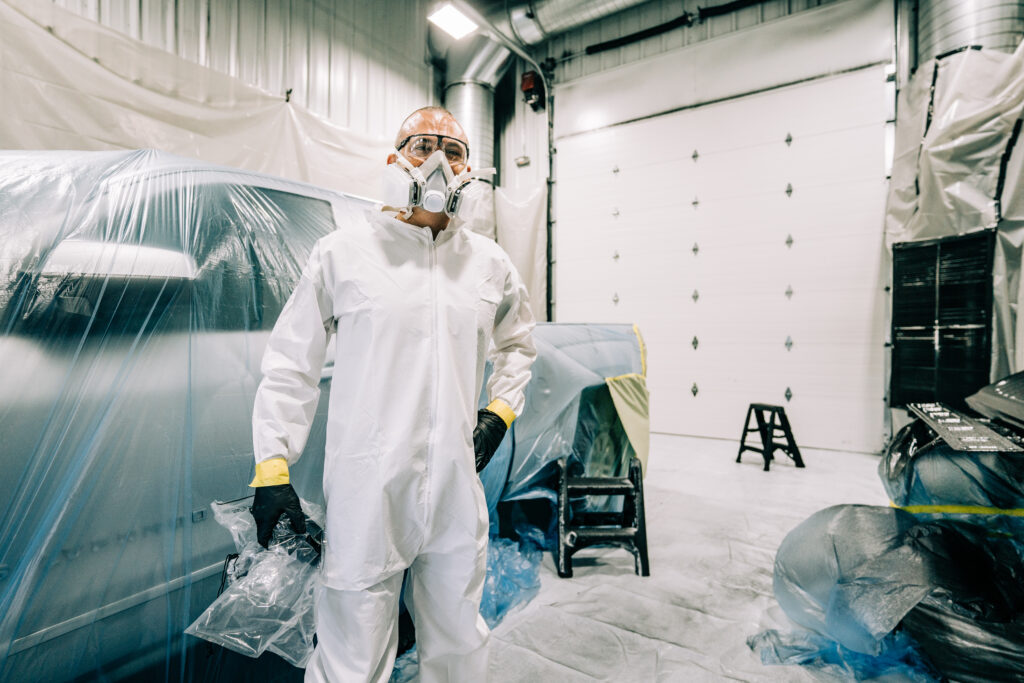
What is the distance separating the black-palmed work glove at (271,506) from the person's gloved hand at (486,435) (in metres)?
0.46

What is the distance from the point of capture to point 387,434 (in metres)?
1.10

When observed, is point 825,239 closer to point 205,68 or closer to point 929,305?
point 929,305

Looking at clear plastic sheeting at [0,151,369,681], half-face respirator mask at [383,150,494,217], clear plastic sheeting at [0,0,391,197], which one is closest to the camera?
clear plastic sheeting at [0,151,369,681]

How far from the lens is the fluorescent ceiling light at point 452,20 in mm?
4988

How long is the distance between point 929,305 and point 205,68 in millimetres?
6269

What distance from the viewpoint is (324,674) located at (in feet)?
3.59

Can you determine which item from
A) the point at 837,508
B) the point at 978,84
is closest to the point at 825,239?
the point at 978,84

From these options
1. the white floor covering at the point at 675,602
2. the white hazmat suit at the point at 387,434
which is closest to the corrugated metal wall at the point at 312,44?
the white hazmat suit at the point at 387,434

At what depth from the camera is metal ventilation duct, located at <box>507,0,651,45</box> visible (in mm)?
5535

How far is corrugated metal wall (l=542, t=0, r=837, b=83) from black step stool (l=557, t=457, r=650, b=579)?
18.4 ft

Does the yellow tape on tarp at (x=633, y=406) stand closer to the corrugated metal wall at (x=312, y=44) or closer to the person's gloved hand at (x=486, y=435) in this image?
the person's gloved hand at (x=486, y=435)

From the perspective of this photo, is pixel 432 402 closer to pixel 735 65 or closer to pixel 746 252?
pixel 746 252

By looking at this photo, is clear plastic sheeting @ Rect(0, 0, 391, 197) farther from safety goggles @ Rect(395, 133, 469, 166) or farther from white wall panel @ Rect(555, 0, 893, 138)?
white wall panel @ Rect(555, 0, 893, 138)

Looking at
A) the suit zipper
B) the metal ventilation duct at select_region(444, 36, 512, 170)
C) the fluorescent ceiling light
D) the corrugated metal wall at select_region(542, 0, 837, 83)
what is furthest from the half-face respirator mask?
the corrugated metal wall at select_region(542, 0, 837, 83)
